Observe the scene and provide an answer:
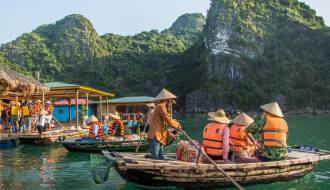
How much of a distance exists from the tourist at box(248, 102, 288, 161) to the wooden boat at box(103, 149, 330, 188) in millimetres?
251

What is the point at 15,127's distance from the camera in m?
21.2

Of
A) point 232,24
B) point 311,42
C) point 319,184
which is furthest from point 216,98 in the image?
point 319,184

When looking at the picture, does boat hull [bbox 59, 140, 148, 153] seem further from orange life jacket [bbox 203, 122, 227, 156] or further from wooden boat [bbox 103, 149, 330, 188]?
orange life jacket [bbox 203, 122, 227, 156]

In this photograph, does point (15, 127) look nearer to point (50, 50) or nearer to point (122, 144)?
point (122, 144)

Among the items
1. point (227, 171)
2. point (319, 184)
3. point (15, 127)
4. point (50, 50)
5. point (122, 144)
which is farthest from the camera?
point (50, 50)

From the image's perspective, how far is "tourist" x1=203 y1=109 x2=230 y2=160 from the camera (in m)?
9.62

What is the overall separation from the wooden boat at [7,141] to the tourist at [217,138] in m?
12.6

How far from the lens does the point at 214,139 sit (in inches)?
382

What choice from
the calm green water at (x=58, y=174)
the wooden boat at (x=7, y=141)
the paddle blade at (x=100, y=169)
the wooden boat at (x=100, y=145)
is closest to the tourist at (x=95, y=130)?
the wooden boat at (x=100, y=145)

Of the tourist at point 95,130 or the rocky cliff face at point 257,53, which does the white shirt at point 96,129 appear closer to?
the tourist at point 95,130

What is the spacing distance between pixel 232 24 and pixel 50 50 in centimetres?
4572

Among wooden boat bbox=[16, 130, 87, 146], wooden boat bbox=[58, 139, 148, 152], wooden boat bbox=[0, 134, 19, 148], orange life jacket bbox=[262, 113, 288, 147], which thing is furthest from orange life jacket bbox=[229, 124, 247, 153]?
wooden boat bbox=[0, 134, 19, 148]

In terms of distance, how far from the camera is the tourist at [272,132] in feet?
32.6

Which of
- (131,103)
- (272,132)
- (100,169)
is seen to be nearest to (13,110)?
(100,169)
